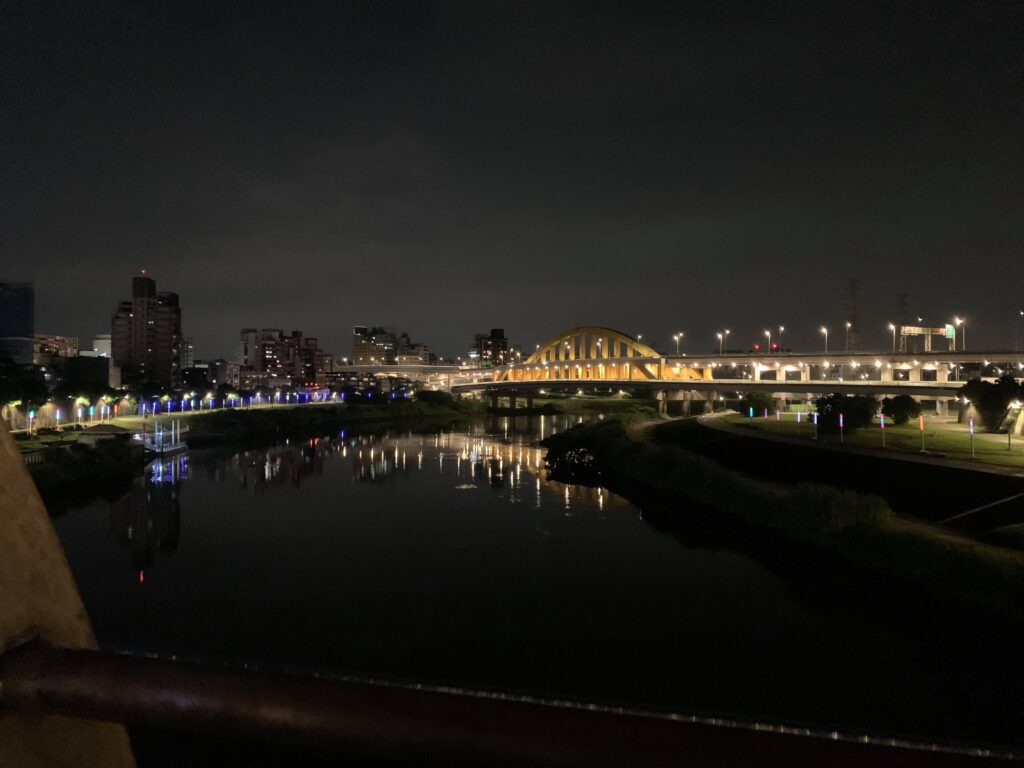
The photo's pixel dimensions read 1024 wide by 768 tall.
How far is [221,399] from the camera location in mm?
59094

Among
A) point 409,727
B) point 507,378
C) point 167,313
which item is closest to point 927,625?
point 409,727

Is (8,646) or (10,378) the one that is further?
(10,378)

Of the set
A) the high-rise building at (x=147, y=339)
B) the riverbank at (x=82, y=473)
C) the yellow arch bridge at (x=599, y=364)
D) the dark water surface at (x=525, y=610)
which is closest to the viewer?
the dark water surface at (x=525, y=610)

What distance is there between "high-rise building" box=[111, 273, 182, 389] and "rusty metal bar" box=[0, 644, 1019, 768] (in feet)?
279

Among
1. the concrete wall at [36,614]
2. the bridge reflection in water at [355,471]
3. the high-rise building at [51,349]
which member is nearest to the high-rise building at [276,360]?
the high-rise building at [51,349]

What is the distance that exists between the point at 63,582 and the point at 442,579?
42.1ft

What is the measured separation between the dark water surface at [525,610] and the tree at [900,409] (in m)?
15.4

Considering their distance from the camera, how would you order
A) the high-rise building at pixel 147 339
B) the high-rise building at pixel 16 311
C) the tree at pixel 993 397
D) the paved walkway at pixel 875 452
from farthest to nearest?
the high-rise building at pixel 16 311 → the high-rise building at pixel 147 339 → the tree at pixel 993 397 → the paved walkway at pixel 875 452

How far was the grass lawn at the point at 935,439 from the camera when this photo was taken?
1854 centimetres

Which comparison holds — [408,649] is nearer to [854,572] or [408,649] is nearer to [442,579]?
[442,579]

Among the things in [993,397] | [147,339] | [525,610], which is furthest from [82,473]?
[147,339]

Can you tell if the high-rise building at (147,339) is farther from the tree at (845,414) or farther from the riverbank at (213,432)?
the tree at (845,414)

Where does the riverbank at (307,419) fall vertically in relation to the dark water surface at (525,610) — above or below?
above

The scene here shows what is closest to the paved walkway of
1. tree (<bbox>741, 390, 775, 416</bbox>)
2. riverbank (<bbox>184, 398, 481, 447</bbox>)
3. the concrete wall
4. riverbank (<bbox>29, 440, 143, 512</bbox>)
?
tree (<bbox>741, 390, 775, 416</bbox>)
